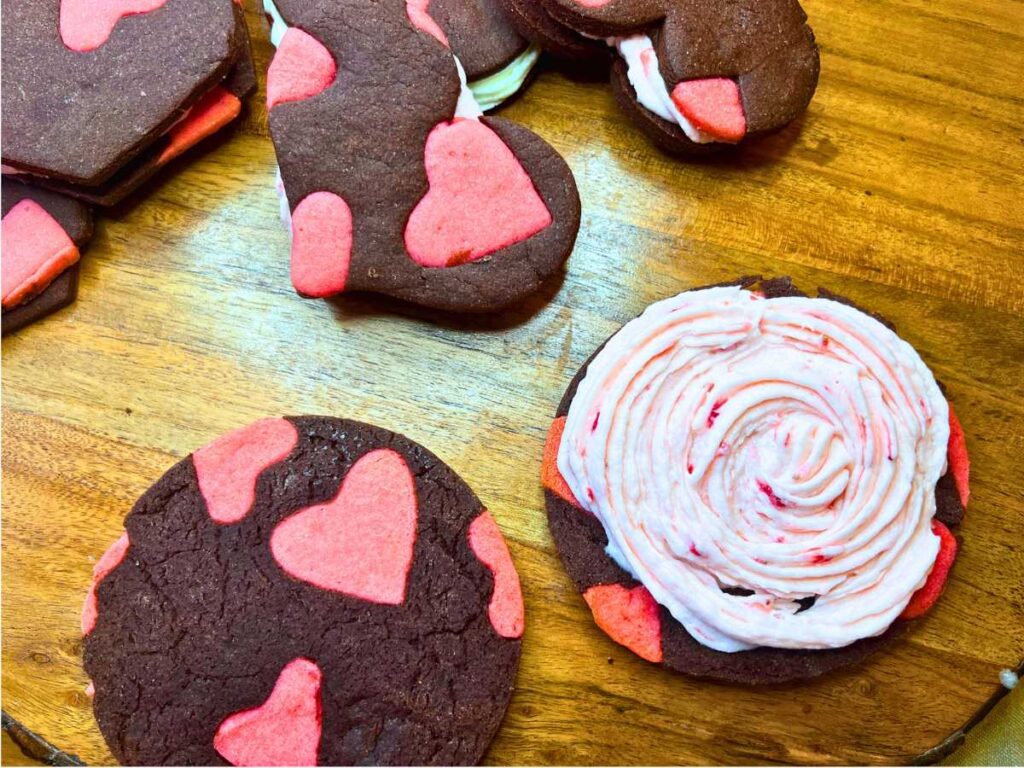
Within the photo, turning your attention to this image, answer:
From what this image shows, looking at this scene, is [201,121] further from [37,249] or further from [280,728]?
[280,728]

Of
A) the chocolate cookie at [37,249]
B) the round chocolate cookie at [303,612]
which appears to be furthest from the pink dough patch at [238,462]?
the chocolate cookie at [37,249]

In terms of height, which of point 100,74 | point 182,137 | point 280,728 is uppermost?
point 100,74

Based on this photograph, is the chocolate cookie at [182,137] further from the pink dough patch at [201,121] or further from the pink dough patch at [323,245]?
the pink dough patch at [323,245]

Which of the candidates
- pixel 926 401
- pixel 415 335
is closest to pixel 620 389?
pixel 415 335

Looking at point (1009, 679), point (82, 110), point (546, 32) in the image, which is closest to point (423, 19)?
point (546, 32)

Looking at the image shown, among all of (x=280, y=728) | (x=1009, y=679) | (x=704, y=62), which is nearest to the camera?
(x=280, y=728)

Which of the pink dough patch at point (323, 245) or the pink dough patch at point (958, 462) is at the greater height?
the pink dough patch at point (323, 245)
